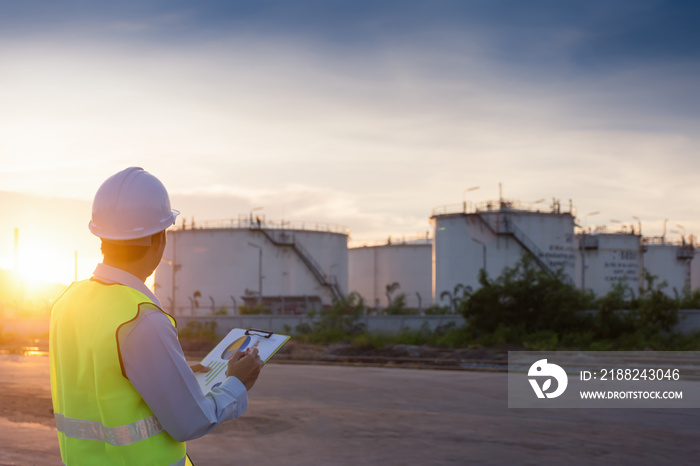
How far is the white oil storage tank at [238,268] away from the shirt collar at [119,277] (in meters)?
43.2

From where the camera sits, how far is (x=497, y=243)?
43594mm

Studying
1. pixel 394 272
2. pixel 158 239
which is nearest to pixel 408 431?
pixel 158 239

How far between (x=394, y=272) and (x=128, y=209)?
59417 millimetres

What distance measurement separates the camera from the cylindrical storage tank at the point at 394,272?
60438mm

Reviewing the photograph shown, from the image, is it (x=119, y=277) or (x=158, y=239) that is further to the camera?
(x=158, y=239)

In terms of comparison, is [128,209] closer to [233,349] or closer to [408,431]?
[233,349]

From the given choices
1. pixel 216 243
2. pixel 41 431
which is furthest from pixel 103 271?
pixel 216 243

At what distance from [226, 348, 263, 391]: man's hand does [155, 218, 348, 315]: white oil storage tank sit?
42968 mm

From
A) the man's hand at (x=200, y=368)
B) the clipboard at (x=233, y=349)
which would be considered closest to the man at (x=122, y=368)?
the clipboard at (x=233, y=349)

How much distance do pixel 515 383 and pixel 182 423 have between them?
1266 centimetres

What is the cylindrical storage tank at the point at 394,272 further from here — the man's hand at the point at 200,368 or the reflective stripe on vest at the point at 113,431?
the reflective stripe on vest at the point at 113,431

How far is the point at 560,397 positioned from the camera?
12.4m

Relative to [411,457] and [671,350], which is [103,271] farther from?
[671,350]

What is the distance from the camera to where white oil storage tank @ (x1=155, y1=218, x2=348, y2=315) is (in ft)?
155
